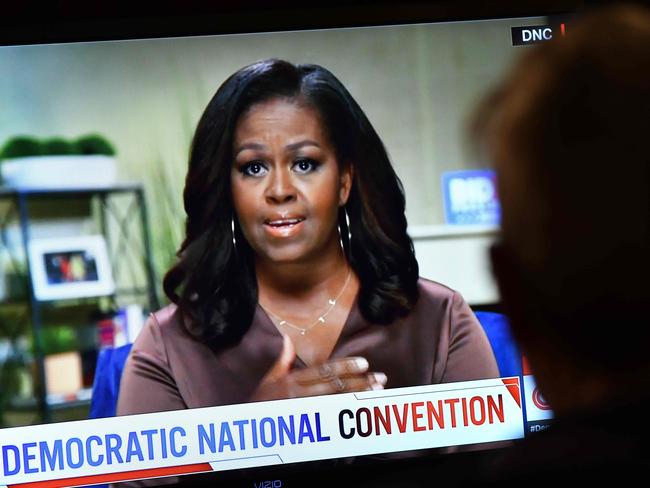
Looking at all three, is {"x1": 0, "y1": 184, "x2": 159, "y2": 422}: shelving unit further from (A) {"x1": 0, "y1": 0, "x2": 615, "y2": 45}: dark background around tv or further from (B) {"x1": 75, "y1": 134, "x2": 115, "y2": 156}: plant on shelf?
(A) {"x1": 0, "y1": 0, "x2": 615, "y2": 45}: dark background around tv

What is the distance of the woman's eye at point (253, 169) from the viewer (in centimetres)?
254

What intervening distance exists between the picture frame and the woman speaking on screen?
0.15 metres

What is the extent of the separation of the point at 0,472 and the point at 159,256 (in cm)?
62

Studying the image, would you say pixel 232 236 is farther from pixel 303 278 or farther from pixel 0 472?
pixel 0 472

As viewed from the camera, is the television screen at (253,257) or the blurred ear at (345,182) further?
the blurred ear at (345,182)

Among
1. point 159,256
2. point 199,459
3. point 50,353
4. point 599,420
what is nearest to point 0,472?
point 50,353

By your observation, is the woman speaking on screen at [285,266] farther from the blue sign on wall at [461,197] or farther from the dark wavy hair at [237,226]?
the blue sign on wall at [461,197]

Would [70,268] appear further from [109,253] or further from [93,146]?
[93,146]

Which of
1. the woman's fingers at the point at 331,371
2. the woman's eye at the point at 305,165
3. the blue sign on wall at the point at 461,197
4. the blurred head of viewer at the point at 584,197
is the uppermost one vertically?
the woman's eye at the point at 305,165

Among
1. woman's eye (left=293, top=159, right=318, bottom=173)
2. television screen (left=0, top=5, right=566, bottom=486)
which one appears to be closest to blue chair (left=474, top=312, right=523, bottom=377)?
television screen (left=0, top=5, right=566, bottom=486)

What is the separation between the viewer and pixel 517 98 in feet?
2.62

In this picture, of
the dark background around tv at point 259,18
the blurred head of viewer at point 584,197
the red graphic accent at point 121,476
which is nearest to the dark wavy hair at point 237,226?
the dark background around tv at point 259,18

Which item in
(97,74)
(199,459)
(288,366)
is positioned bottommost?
(199,459)

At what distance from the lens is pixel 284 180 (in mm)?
2529
